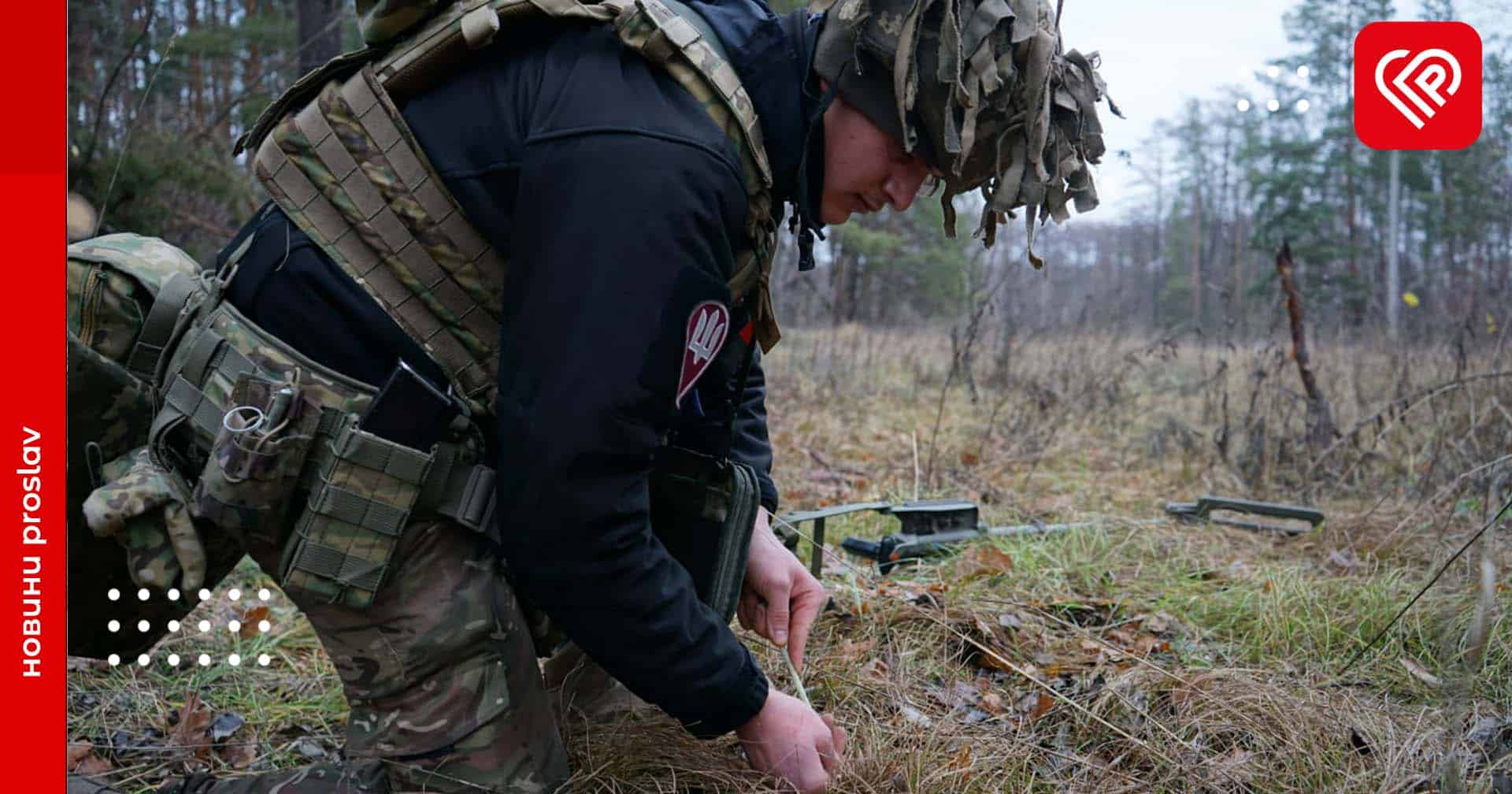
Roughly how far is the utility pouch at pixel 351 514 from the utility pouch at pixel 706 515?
0.56 m

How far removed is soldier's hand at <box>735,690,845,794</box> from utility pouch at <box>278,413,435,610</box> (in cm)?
71

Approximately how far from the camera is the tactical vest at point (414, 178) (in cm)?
163

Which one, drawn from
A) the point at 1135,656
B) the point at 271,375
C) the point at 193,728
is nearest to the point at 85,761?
the point at 193,728

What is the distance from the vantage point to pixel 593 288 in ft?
4.67

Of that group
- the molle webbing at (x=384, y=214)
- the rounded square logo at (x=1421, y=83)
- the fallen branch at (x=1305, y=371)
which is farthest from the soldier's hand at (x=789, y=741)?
the fallen branch at (x=1305, y=371)

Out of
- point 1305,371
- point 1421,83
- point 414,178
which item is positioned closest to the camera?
point 414,178

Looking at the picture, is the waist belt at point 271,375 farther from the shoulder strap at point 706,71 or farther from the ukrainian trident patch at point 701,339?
the shoulder strap at point 706,71

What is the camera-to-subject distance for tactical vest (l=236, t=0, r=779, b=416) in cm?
163

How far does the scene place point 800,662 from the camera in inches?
84.9

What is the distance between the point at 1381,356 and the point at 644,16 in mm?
7180

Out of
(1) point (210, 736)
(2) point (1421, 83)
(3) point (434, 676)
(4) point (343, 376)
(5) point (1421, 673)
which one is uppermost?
(2) point (1421, 83)

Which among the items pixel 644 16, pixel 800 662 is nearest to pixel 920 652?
pixel 800 662
